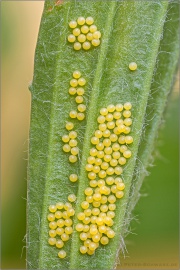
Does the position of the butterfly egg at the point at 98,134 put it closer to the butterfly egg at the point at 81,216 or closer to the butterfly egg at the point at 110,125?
the butterfly egg at the point at 110,125

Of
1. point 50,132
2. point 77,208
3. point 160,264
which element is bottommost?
point 160,264

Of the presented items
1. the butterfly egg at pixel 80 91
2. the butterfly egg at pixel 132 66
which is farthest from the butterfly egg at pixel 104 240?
the butterfly egg at pixel 132 66

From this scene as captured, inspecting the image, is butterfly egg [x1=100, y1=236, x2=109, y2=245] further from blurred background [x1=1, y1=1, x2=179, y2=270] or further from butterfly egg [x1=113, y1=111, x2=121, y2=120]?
blurred background [x1=1, y1=1, x2=179, y2=270]

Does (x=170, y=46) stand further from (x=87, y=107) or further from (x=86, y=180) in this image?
(x=86, y=180)

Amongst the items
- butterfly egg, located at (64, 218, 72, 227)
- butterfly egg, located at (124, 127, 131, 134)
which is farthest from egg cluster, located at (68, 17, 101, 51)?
butterfly egg, located at (64, 218, 72, 227)

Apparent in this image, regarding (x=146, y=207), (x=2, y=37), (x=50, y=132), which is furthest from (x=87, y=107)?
(x=2, y=37)

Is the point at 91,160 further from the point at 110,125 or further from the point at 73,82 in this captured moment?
the point at 73,82

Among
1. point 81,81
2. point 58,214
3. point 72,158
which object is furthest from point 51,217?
point 81,81
